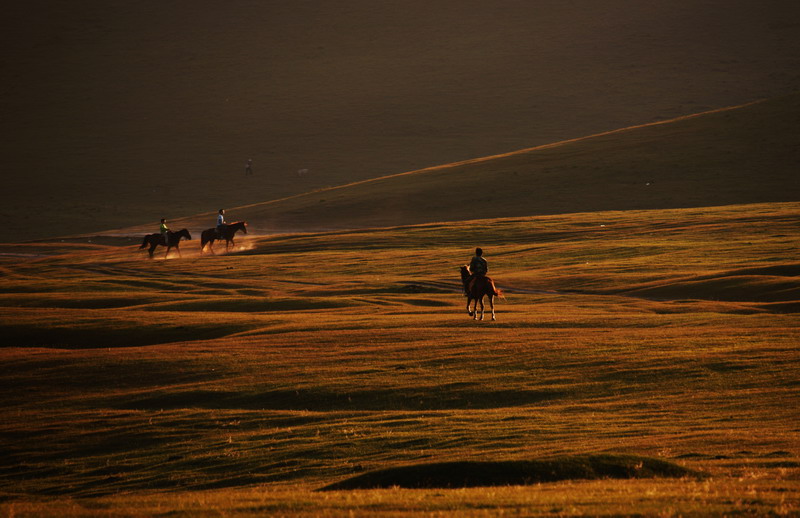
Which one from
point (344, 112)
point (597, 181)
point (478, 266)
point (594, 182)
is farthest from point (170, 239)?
point (344, 112)

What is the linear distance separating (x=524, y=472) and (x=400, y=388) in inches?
491

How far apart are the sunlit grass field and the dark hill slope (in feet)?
120

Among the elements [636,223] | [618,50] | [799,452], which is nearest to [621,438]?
[799,452]

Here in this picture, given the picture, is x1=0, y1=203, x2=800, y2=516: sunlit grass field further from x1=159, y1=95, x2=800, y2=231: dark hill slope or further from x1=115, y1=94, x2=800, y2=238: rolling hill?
Result: x1=159, y1=95, x2=800, y2=231: dark hill slope

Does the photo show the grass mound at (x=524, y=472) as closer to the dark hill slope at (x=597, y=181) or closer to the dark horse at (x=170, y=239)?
the dark horse at (x=170, y=239)

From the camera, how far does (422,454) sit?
68.7 ft

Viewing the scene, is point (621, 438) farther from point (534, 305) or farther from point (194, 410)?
point (534, 305)

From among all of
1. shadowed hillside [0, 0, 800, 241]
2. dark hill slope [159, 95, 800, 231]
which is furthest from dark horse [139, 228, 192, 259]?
shadowed hillside [0, 0, 800, 241]

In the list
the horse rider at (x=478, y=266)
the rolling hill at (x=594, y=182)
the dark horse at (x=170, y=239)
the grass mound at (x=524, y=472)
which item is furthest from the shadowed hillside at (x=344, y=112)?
the grass mound at (x=524, y=472)

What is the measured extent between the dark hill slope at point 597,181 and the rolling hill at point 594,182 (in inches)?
4.8

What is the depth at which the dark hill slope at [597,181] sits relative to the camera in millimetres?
95812

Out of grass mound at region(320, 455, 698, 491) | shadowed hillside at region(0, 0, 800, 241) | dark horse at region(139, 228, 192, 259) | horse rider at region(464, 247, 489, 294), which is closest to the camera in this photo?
grass mound at region(320, 455, 698, 491)

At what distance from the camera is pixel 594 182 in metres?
103

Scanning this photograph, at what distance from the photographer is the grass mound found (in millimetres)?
16156
